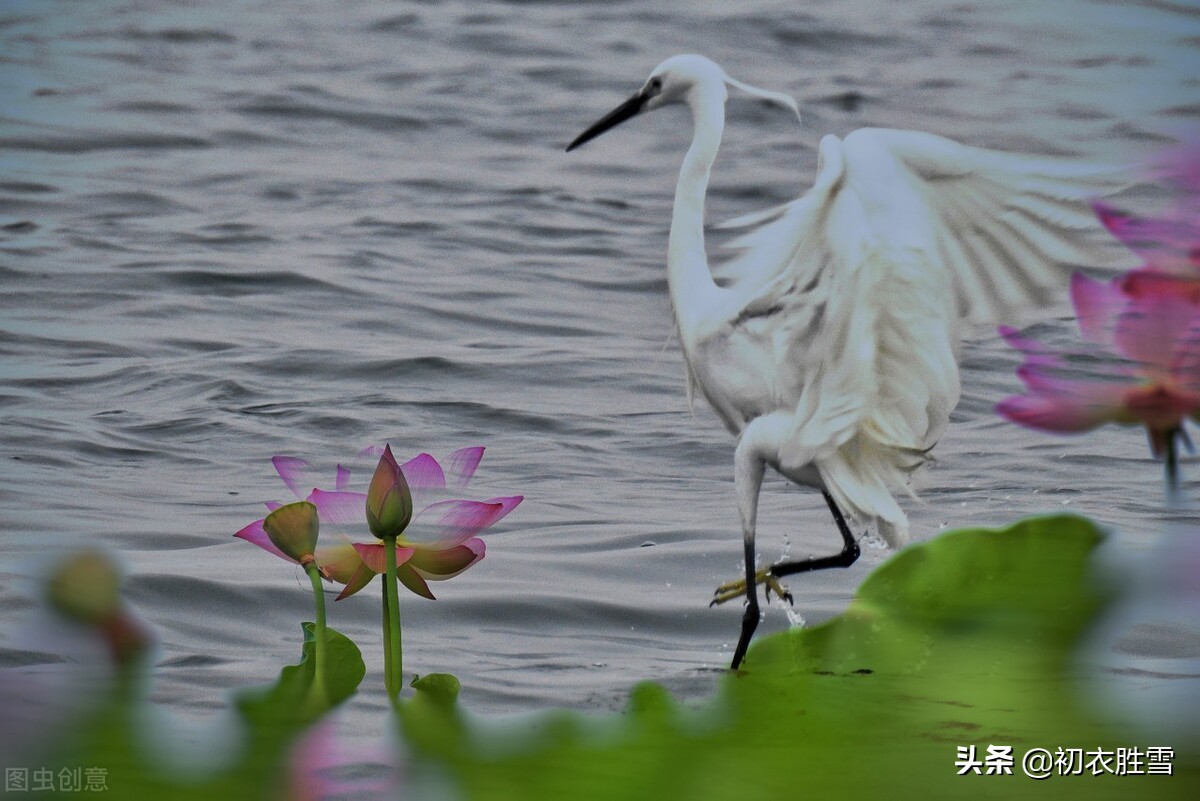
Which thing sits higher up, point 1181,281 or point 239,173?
point 1181,281

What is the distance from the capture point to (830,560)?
7.22 ft

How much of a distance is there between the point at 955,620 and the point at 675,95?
1473mm

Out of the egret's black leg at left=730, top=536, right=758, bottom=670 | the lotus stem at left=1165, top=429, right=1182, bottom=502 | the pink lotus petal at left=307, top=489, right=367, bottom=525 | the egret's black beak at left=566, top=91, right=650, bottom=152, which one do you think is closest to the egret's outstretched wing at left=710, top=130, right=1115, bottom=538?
the egret's black leg at left=730, top=536, right=758, bottom=670

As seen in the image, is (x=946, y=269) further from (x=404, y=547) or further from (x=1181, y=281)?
(x=1181, y=281)

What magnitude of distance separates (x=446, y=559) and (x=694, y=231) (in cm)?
124

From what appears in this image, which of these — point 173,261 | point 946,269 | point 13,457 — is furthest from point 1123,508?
point 173,261

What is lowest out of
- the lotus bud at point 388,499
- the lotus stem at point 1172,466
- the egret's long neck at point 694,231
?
the egret's long neck at point 694,231

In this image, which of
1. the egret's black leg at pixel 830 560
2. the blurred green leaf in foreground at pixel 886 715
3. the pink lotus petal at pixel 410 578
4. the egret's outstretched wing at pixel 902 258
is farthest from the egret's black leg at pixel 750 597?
the pink lotus petal at pixel 410 578

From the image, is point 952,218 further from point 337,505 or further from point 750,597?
point 337,505

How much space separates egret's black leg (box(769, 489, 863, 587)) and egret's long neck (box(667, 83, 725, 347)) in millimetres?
288

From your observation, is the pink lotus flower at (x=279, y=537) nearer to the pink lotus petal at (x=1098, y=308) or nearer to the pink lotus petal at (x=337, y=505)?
the pink lotus petal at (x=337, y=505)

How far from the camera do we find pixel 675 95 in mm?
2322

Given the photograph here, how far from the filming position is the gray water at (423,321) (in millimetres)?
2600

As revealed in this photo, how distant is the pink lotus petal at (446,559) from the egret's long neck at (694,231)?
112 cm
